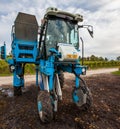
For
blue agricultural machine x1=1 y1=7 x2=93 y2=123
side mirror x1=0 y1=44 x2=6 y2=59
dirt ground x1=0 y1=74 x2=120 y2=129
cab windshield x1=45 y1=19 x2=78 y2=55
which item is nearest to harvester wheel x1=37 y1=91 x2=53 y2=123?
blue agricultural machine x1=1 y1=7 x2=93 y2=123

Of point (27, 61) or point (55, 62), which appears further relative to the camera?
point (27, 61)

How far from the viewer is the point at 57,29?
708cm

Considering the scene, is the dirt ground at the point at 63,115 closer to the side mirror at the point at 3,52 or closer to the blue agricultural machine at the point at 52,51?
the blue agricultural machine at the point at 52,51

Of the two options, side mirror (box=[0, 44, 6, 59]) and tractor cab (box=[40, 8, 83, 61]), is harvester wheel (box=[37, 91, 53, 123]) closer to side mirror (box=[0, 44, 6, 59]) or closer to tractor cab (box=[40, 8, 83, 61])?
tractor cab (box=[40, 8, 83, 61])

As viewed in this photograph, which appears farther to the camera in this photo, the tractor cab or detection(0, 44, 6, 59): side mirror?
detection(0, 44, 6, 59): side mirror

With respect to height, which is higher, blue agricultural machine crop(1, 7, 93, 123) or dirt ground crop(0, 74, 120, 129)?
blue agricultural machine crop(1, 7, 93, 123)

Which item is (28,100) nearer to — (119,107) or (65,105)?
(65,105)

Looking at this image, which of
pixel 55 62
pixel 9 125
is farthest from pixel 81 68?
pixel 9 125

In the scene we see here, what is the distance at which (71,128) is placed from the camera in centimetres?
564

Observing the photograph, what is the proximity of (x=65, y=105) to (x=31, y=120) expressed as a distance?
1774mm

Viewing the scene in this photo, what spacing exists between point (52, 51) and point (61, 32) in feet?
3.52

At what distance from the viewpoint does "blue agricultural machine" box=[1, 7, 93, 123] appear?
6.18 meters

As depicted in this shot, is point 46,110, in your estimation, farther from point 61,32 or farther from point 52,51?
point 61,32

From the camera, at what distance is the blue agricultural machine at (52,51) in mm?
6176
